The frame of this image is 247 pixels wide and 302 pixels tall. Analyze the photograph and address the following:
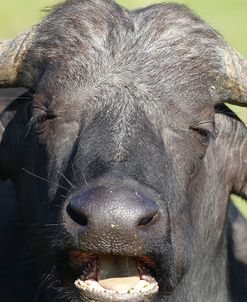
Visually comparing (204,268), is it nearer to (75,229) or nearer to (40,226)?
(40,226)

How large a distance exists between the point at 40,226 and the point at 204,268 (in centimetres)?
128

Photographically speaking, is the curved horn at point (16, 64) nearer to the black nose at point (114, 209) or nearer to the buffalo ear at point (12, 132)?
the buffalo ear at point (12, 132)

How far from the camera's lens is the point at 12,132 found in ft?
27.7

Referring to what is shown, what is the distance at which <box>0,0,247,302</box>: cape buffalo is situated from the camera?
6.69 meters

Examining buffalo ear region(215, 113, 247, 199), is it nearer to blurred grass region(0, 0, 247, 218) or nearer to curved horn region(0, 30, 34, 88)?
curved horn region(0, 30, 34, 88)

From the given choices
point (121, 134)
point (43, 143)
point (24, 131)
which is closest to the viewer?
point (121, 134)

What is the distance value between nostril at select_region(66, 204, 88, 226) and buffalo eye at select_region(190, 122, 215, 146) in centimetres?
127

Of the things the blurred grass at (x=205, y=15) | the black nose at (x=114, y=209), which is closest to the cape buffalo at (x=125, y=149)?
the black nose at (x=114, y=209)

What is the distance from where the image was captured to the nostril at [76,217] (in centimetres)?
657

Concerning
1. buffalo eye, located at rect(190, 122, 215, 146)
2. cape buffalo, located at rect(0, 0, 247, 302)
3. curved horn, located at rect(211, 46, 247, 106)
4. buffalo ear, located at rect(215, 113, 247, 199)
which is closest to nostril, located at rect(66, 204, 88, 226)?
cape buffalo, located at rect(0, 0, 247, 302)

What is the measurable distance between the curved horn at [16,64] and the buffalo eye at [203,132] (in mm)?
1244

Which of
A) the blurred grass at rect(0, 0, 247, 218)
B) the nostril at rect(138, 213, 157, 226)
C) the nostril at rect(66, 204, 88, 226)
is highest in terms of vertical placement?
the nostril at rect(138, 213, 157, 226)

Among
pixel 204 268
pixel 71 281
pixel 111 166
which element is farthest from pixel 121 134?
pixel 204 268

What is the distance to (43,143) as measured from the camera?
25.4ft
